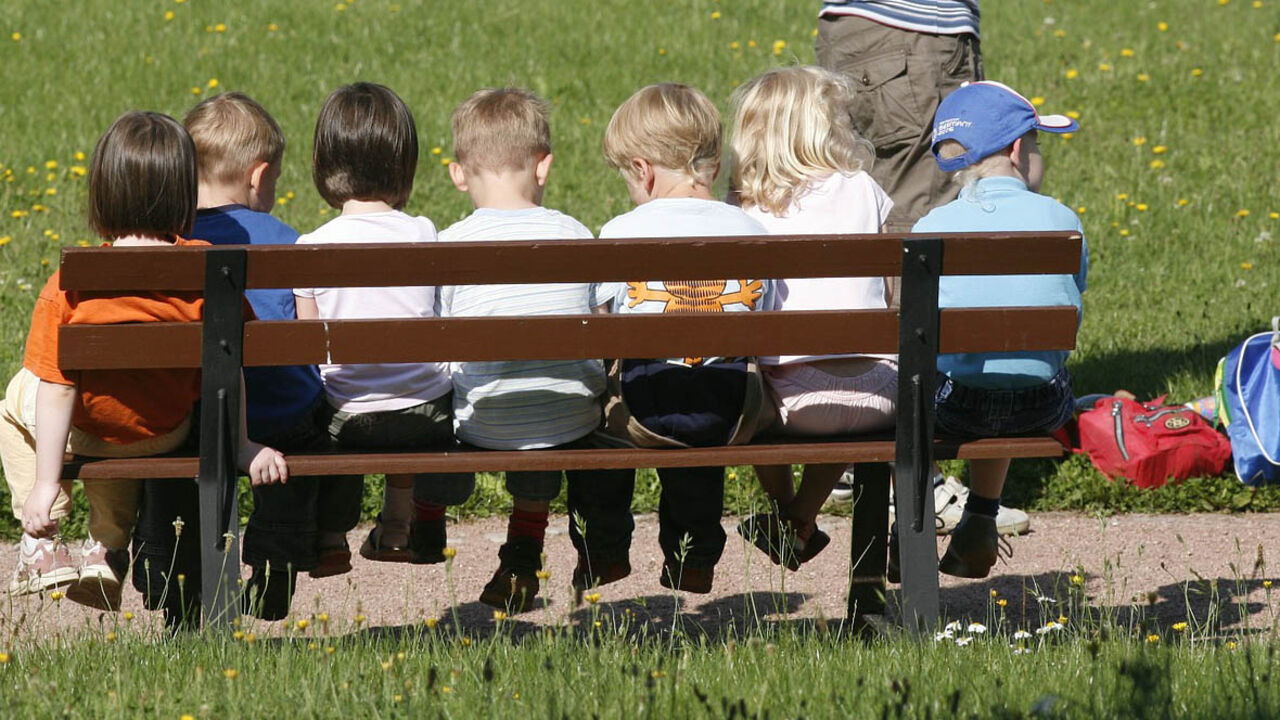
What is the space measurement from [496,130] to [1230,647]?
2182mm

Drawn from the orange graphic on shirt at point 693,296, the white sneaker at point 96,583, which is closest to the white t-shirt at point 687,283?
the orange graphic on shirt at point 693,296

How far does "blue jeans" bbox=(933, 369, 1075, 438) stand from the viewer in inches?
161

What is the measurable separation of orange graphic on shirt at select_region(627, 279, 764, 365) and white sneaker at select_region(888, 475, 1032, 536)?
1.86m

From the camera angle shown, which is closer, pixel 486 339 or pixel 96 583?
pixel 486 339

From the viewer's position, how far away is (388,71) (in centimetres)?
1034

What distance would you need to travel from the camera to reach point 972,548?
432 cm

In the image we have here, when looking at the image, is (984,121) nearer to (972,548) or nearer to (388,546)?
(972,548)

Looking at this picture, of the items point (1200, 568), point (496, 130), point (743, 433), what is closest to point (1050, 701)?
point (743, 433)

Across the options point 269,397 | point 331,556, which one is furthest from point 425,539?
point 269,397

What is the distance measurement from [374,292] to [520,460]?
2.08 feet

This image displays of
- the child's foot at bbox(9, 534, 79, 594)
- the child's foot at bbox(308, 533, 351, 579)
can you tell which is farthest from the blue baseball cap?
the child's foot at bbox(9, 534, 79, 594)

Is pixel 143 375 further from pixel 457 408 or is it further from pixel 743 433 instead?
pixel 743 433

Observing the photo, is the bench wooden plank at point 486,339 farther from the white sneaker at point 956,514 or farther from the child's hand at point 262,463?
the white sneaker at point 956,514

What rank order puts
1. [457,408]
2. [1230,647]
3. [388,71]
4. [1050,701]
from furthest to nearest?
[388,71] → [457,408] → [1230,647] → [1050,701]
